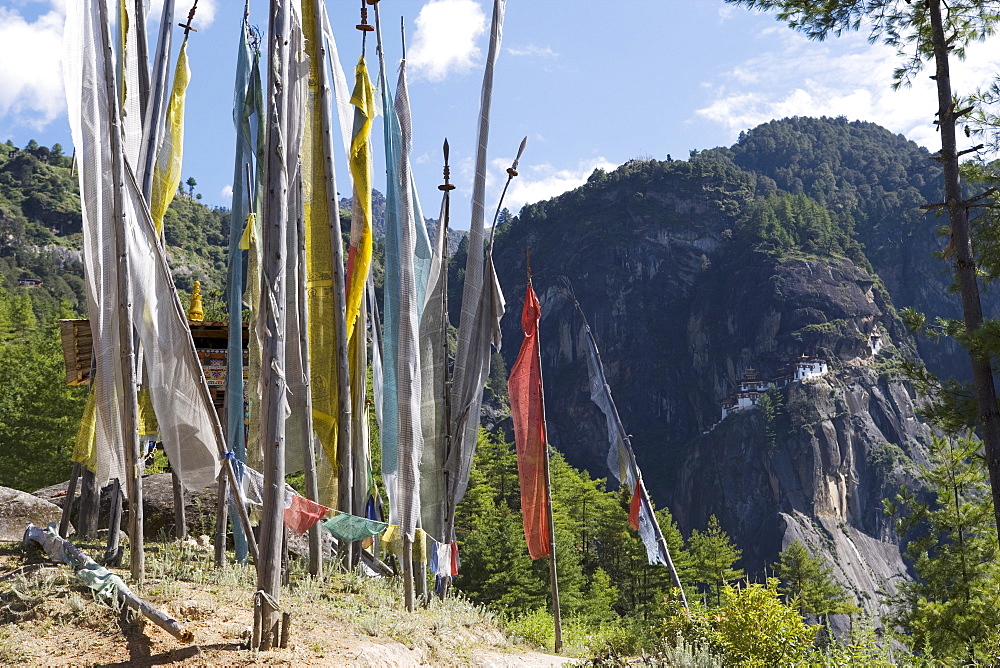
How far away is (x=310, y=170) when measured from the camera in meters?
9.76

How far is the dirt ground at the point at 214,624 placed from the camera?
229 inches

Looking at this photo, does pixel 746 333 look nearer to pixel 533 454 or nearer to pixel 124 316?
pixel 533 454

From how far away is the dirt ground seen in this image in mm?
5809

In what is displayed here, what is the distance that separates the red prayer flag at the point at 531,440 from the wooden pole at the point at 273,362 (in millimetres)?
3886

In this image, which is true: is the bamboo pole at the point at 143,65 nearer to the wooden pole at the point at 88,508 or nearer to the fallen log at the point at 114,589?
the wooden pole at the point at 88,508

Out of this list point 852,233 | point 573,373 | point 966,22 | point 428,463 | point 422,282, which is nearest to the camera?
point 966,22

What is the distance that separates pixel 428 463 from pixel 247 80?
5.24 metres

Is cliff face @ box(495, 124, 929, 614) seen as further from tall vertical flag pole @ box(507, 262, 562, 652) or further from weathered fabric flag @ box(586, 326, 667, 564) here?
tall vertical flag pole @ box(507, 262, 562, 652)

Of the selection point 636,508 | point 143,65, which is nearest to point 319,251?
point 143,65

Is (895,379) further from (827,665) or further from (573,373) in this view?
(827,665)

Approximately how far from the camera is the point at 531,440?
33.5 ft

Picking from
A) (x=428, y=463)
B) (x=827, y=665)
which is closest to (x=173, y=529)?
(x=428, y=463)

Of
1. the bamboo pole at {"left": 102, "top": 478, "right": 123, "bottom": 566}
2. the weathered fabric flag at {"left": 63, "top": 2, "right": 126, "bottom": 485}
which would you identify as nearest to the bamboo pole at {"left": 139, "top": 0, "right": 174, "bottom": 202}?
the weathered fabric flag at {"left": 63, "top": 2, "right": 126, "bottom": 485}

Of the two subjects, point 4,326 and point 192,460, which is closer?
point 192,460
